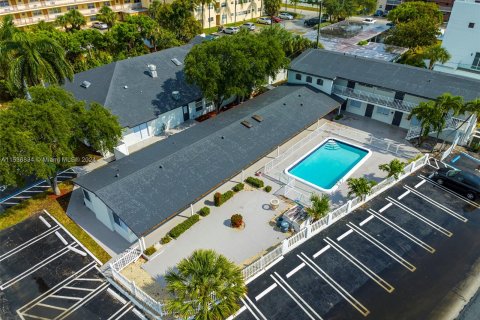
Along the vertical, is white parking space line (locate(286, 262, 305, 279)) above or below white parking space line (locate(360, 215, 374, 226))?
below

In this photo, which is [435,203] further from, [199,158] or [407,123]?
[199,158]

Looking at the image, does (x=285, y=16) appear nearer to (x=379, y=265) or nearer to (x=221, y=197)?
(x=221, y=197)

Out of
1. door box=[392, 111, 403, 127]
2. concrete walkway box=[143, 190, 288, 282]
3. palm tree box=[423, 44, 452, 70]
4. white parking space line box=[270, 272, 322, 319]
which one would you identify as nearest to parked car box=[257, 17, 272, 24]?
palm tree box=[423, 44, 452, 70]

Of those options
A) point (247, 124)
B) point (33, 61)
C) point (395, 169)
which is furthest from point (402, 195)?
point (33, 61)

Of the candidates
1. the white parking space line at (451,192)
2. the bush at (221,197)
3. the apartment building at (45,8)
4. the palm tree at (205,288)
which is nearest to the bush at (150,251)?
the palm tree at (205,288)

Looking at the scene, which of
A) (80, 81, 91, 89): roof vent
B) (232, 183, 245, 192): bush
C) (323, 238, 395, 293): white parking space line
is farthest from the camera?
(80, 81, 91, 89): roof vent

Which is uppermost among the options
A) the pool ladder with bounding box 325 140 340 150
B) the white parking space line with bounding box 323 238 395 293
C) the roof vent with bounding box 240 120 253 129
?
the roof vent with bounding box 240 120 253 129

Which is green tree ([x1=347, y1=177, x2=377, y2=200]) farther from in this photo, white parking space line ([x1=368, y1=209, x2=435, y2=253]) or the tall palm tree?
the tall palm tree
